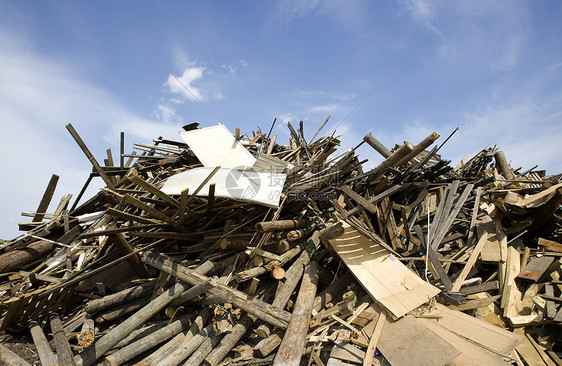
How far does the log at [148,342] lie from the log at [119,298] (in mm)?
1095

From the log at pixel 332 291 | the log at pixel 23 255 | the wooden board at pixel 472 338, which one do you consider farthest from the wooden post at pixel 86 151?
the wooden board at pixel 472 338

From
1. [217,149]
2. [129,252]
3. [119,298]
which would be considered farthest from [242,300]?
[217,149]

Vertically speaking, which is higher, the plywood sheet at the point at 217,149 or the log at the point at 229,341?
the plywood sheet at the point at 217,149

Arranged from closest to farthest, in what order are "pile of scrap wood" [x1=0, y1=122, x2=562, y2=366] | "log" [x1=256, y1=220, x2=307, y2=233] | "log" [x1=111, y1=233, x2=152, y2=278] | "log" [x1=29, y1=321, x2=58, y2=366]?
"log" [x1=29, y1=321, x2=58, y2=366]
"pile of scrap wood" [x1=0, y1=122, x2=562, y2=366]
"log" [x1=256, y1=220, x2=307, y2=233]
"log" [x1=111, y1=233, x2=152, y2=278]

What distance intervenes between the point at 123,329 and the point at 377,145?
21.5 feet

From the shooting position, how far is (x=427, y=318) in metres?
4.86

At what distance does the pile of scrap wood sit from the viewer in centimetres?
465

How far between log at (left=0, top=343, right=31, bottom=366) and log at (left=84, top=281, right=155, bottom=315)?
1.02 m

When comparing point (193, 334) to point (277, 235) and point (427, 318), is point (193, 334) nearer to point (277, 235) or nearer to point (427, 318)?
point (277, 235)

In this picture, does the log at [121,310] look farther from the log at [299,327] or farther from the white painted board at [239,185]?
the log at [299,327]

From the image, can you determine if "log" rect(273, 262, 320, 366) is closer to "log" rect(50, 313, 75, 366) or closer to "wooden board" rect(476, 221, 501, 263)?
"log" rect(50, 313, 75, 366)

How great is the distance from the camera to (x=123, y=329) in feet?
15.7

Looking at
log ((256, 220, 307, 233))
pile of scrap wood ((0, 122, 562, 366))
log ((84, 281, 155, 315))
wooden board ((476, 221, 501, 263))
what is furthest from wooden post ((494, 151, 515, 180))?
log ((84, 281, 155, 315))

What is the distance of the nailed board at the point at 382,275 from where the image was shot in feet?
16.8
